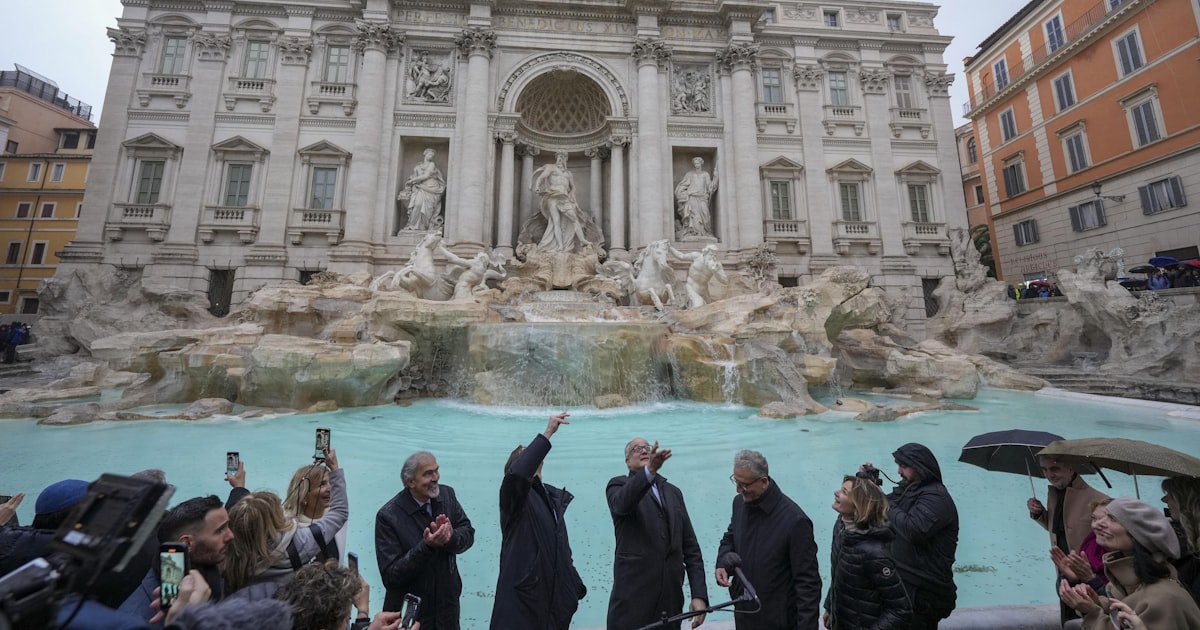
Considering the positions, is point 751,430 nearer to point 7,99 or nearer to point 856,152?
point 856,152

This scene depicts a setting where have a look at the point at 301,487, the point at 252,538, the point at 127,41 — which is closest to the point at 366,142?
the point at 127,41

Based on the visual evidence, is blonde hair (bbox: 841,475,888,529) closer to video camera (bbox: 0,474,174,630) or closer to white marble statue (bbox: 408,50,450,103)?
video camera (bbox: 0,474,174,630)

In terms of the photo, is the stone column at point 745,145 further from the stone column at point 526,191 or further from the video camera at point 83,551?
the video camera at point 83,551

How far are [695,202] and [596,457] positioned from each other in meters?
14.0

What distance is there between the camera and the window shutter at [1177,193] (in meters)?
14.5

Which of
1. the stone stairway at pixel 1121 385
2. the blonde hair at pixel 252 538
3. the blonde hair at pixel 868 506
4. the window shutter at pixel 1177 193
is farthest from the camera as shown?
the window shutter at pixel 1177 193

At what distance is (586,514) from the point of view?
379 centimetres

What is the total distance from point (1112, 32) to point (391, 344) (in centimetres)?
2459

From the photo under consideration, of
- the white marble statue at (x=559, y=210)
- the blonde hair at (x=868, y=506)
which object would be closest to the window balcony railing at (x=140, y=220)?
the white marble statue at (x=559, y=210)

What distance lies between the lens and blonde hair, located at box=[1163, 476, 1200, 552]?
5.85 ft

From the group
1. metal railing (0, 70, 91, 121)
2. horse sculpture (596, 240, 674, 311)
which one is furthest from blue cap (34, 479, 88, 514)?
metal railing (0, 70, 91, 121)

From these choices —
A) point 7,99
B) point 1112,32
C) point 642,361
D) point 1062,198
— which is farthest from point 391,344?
point 7,99

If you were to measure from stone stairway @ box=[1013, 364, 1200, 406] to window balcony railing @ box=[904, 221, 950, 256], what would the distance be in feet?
23.4

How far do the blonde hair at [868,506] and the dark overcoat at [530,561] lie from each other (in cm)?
117
